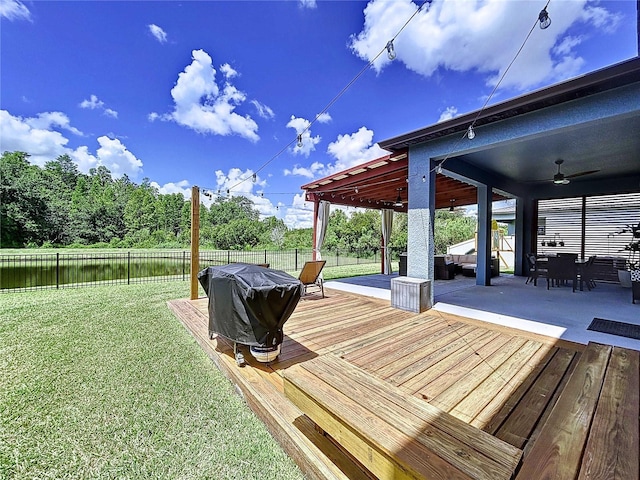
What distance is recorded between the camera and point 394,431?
1.22 m

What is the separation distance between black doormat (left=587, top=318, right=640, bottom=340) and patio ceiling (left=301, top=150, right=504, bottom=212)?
3910mm

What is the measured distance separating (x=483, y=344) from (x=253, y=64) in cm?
1001

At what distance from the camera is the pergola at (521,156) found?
317cm

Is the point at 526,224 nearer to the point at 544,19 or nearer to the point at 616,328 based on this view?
the point at 616,328

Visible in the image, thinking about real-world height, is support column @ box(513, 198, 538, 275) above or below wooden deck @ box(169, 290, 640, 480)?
above

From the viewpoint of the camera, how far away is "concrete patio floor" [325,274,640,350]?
363 cm

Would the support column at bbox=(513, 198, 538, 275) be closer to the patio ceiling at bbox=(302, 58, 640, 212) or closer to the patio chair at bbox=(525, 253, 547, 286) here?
the patio ceiling at bbox=(302, 58, 640, 212)

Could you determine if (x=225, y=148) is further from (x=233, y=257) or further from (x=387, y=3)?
(x=387, y=3)

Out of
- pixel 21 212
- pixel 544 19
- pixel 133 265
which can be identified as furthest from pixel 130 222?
pixel 544 19

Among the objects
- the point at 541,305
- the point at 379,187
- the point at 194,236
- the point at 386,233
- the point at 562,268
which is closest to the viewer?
the point at 541,305

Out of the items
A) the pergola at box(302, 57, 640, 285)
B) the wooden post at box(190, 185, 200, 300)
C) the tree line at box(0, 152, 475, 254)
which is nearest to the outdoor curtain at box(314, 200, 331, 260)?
the pergola at box(302, 57, 640, 285)

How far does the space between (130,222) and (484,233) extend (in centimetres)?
3420

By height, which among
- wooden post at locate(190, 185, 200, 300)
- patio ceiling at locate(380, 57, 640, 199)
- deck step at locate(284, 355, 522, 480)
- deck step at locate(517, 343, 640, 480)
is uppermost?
patio ceiling at locate(380, 57, 640, 199)

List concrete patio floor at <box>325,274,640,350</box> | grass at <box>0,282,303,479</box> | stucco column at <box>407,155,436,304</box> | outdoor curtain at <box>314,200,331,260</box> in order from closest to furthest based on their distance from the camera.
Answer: grass at <box>0,282,303,479</box> → concrete patio floor at <box>325,274,640,350</box> → stucco column at <box>407,155,436,304</box> → outdoor curtain at <box>314,200,331,260</box>
